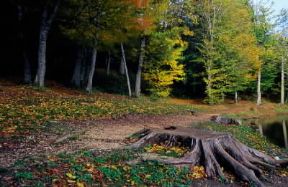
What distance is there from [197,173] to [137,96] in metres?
22.3

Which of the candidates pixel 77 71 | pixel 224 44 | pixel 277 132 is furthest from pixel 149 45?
pixel 277 132

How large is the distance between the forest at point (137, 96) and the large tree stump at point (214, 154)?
0.04 meters

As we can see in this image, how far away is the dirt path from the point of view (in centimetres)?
960

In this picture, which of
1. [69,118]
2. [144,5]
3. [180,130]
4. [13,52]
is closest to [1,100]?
[69,118]

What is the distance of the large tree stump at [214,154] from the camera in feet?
33.6

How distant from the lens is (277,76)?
5009 cm

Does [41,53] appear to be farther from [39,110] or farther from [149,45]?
[149,45]

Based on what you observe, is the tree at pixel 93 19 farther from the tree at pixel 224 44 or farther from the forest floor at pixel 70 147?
the tree at pixel 224 44

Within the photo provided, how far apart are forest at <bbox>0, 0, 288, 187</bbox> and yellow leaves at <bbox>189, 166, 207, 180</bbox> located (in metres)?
0.04

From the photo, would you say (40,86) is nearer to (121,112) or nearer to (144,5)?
(121,112)

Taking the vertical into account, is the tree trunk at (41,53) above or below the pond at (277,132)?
above

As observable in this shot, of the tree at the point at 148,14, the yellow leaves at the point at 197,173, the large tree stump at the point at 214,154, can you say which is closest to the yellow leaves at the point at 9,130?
the large tree stump at the point at 214,154

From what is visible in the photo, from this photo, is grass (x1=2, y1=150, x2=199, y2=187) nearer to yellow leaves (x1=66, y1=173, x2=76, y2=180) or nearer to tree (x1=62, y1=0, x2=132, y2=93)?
yellow leaves (x1=66, y1=173, x2=76, y2=180)

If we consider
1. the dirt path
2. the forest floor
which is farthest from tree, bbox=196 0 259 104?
the dirt path
